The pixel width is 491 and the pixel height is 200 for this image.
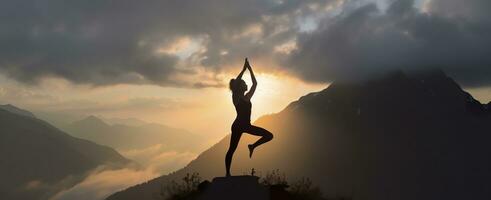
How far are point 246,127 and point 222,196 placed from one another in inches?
96.1

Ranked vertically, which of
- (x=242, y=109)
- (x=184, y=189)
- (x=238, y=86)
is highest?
(x=238, y=86)

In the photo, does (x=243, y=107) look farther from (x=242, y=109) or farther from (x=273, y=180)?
(x=273, y=180)

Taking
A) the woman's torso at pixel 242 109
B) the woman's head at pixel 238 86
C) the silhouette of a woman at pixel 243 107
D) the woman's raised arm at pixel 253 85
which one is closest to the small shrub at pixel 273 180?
the silhouette of a woman at pixel 243 107

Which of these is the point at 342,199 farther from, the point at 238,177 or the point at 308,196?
the point at 238,177

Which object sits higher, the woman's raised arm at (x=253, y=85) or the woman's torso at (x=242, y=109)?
the woman's raised arm at (x=253, y=85)

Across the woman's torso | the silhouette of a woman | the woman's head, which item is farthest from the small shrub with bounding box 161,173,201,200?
the woman's head

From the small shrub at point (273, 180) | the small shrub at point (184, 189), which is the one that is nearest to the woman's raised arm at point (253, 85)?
the small shrub at point (273, 180)

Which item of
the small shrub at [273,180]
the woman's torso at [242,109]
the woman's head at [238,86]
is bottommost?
the small shrub at [273,180]

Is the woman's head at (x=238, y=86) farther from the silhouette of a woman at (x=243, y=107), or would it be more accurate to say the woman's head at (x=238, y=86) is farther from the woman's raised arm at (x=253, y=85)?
the woman's raised arm at (x=253, y=85)

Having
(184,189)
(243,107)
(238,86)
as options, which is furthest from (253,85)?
(184,189)

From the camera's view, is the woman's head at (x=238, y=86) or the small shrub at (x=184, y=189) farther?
the small shrub at (x=184, y=189)

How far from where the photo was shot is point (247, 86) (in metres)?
20.2

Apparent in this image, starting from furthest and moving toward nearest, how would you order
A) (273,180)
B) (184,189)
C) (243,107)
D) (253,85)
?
(273,180)
(184,189)
(253,85)
(243,107)

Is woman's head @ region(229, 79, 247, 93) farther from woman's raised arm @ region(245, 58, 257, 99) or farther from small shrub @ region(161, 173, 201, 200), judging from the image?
small shrub @ region(161, 173, 201, 200)
